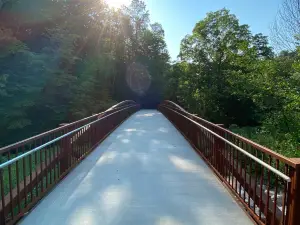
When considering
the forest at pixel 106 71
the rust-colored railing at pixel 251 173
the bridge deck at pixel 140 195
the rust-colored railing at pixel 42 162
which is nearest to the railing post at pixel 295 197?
the rust-colored railing at pixel 251 173

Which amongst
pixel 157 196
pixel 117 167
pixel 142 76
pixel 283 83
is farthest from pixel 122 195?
pixel 142 76

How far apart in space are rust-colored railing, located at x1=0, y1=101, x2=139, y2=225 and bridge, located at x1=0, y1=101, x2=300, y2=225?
0.01m

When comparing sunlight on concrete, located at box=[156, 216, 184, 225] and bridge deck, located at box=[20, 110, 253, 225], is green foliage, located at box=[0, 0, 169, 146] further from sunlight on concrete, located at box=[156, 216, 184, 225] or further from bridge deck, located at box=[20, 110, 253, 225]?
sunlight on concrete, located at box=[156, 216, 184, 225]

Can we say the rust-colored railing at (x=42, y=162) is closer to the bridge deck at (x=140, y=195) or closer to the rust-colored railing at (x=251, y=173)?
the bridge deck at (x=140, y=195)

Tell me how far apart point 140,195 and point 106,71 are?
Result: 61.3ft

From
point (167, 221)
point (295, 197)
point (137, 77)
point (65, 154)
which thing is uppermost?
point (137, 77)

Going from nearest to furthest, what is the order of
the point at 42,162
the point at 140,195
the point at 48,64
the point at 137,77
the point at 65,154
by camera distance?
the point at 140,195
the point at 42,162
the point at 65,154
the point at 48,64
the point at 137,77

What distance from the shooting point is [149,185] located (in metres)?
3.48

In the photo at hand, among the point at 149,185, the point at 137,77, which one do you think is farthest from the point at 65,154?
the point at 137,77

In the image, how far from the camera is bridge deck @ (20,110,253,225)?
259 centimetres

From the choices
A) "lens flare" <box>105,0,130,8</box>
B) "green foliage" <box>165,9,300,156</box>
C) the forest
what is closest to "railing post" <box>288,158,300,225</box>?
the forest

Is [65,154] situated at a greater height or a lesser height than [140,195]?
greater

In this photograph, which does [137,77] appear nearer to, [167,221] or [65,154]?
[65,154]

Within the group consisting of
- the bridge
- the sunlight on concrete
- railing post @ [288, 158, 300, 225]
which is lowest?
the sunlight on concrete
